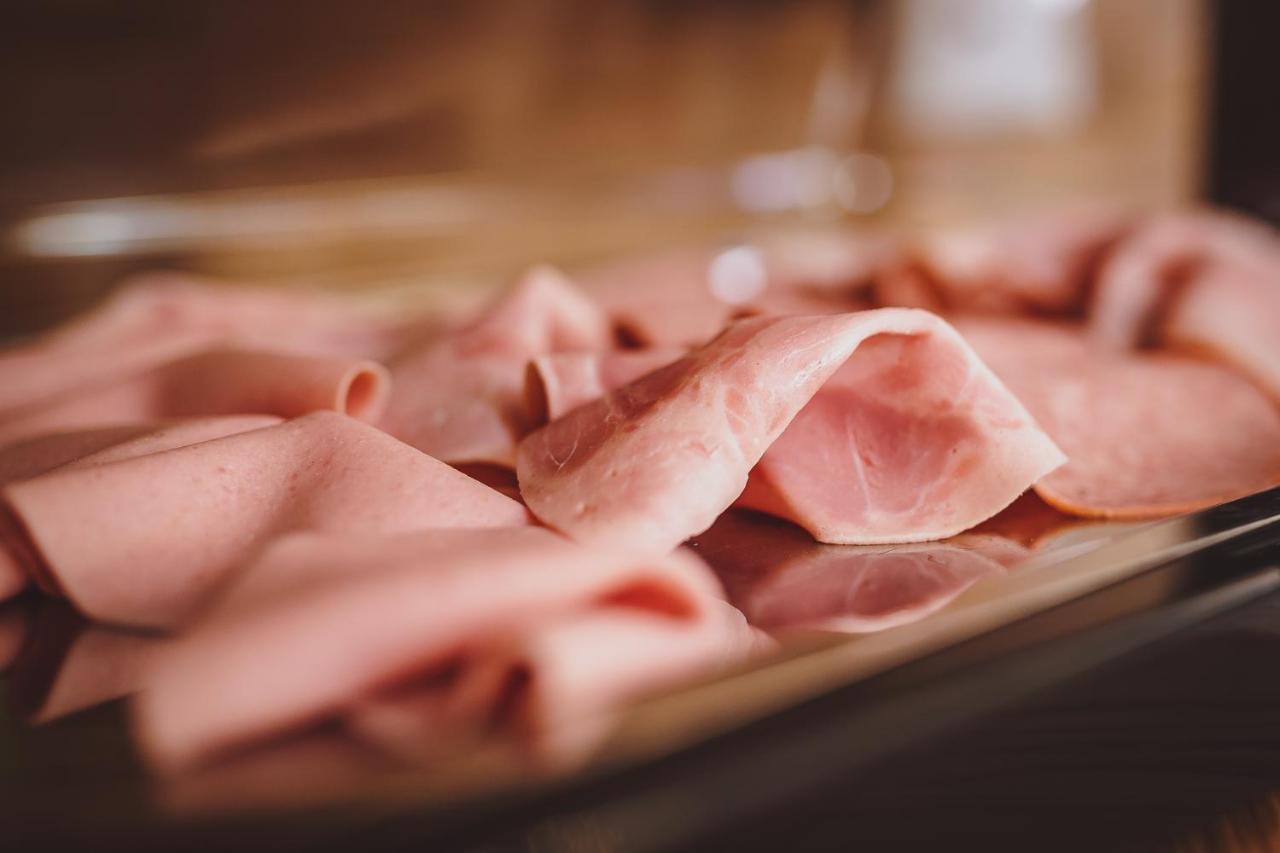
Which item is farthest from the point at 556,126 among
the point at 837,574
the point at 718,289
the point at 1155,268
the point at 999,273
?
the point at 837,574

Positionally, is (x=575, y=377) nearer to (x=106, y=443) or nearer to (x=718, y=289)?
(x=106, y=443)

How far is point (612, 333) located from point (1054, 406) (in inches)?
15.4

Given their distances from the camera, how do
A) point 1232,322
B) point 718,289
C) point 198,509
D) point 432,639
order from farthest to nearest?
point 718,289
point 1232,322
point 198,509
point 432,639

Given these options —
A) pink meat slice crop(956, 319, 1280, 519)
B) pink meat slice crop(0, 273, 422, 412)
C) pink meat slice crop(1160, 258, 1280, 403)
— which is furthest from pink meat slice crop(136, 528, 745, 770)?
pink meat slice crop(1160, 258, 1280, 403)

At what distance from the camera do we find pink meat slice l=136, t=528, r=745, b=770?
0.33m

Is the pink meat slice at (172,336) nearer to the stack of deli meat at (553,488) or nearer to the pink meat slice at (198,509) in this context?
the stack of deli meat at (553,488)

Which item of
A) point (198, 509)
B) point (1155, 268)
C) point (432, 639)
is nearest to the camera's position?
point (432, 639)

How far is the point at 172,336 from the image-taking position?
3.12ft

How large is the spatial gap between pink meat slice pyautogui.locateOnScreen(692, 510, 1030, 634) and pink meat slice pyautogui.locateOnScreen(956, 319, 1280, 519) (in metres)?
0.11

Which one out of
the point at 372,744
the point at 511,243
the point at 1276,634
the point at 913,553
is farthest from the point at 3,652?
the point at 511,243

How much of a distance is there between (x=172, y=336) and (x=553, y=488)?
642 millimetres

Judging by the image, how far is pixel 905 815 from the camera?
1.14 ft

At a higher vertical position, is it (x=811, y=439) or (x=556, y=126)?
(x=556, y=126)

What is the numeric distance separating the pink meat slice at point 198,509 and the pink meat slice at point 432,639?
2.7 inches
